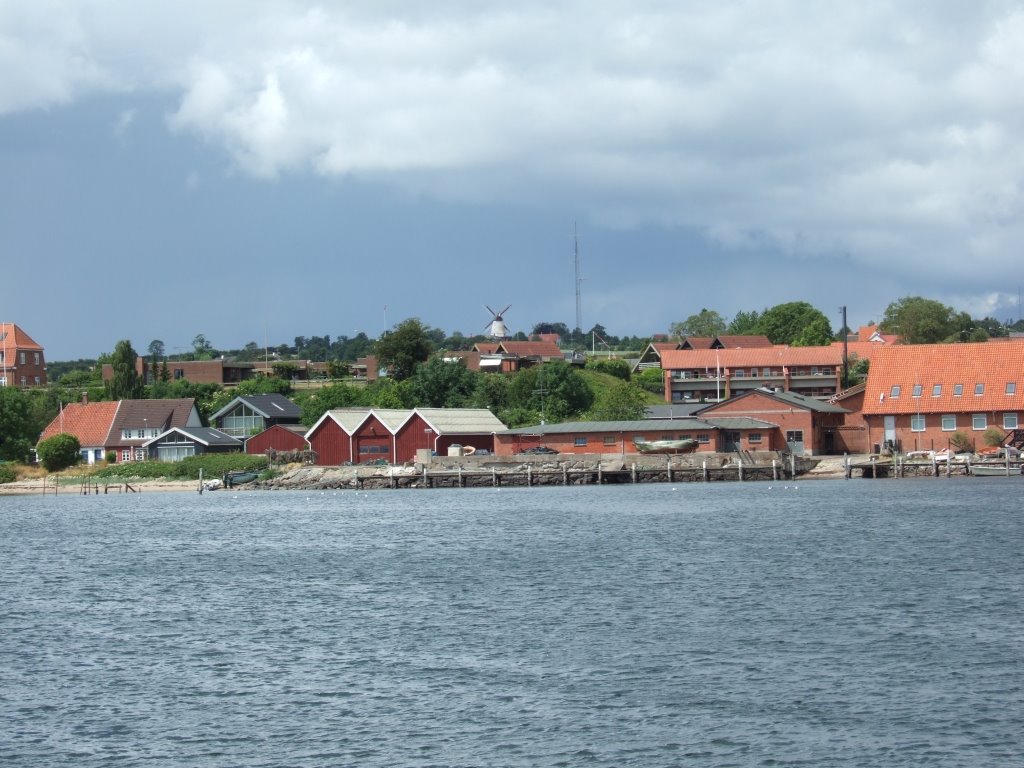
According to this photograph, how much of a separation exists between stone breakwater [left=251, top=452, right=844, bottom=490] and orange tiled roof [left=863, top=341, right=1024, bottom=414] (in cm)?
538

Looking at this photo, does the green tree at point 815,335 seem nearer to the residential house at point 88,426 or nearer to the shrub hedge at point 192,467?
the shrub hedge at point 192,467

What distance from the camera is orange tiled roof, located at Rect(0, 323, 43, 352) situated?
143 m

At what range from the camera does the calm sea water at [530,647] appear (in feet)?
63.6

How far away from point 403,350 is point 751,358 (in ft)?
108

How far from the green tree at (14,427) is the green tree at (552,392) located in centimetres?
3788

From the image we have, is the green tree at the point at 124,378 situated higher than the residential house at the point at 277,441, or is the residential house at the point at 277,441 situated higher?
the green tree at the point at 124,378

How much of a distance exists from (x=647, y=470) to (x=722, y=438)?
6.16 m

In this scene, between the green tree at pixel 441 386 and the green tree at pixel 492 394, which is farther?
the green tree at pixel 441 386

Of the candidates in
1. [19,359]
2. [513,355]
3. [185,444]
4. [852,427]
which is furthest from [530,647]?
[19,359]

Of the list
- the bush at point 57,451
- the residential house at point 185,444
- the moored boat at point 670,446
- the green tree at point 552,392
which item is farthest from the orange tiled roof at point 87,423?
the moored boat at point 670,446

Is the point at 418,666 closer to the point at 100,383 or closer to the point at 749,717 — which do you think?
the point at 749,717

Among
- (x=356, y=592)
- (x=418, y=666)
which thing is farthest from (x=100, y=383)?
(x=418, y=666)

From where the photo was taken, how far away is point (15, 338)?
144m

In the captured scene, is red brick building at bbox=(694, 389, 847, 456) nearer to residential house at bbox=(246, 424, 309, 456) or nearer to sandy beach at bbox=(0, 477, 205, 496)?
residential house at bbox=(246, 424, 309, 456)
